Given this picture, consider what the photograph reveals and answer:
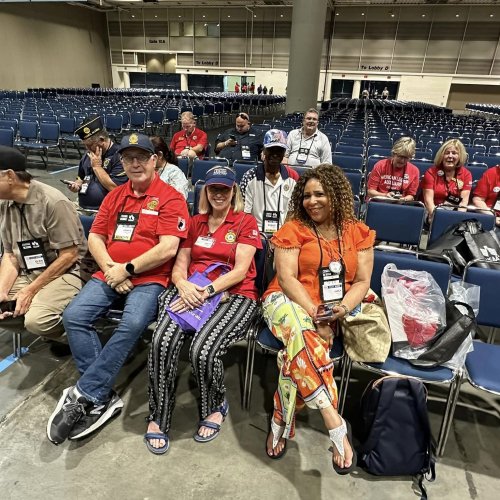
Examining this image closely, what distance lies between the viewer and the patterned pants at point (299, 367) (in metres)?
1.62

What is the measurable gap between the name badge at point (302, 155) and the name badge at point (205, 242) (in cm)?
253

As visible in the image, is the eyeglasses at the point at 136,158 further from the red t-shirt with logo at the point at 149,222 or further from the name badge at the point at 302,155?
the name badge at the point at 302,155

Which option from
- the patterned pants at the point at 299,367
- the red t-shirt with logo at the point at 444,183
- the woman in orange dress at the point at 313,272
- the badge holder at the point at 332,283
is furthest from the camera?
the red t-shirt with logo at the point at 444,183

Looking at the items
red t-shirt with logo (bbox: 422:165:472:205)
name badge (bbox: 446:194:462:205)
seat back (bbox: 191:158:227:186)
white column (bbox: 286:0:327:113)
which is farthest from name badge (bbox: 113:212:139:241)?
white column (bbox: 286:0:327:113)

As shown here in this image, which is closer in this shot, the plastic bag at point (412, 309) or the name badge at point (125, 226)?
the plastic bag at point (412, 309)

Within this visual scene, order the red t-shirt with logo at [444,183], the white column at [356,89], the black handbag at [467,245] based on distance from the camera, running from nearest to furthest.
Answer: the black handbag at [467,245]
the red t-shirt with logo at [444,183]
the white column at [356,89]

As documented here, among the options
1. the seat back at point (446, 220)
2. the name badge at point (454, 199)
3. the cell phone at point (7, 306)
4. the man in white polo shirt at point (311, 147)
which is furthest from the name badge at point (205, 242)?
the name badge at point (454, 199)

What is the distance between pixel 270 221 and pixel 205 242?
3.05 ft

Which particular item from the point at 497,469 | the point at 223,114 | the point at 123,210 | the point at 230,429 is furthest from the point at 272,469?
the point at 223,114

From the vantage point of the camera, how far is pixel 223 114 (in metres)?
13.5

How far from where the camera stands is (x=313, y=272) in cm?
194

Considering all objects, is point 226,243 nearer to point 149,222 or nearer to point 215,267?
point 215,267

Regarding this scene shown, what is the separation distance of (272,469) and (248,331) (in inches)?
25.8

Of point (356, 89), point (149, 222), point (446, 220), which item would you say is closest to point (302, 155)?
point (446, 220)
